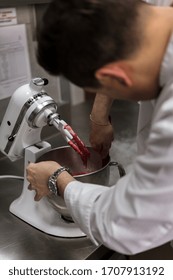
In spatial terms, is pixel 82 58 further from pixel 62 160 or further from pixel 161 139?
pixel 62 160

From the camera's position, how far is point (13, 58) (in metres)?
1.12

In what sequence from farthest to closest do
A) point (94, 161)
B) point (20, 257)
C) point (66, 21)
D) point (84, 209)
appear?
1. point (94, 161)
2. point (20, 257)
3. point (84, 209)
4. point (66, 21)

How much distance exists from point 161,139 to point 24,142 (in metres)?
0.42

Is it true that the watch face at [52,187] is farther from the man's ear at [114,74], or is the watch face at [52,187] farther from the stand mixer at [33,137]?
the man's ear at [114,74]

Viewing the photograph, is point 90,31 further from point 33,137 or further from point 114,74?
point 33,137

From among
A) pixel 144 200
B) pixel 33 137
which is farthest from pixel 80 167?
pixel 144 200

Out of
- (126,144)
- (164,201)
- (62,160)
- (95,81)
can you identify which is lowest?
(126,144)

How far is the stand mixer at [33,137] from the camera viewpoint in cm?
75

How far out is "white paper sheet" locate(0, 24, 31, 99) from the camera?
1.08 m

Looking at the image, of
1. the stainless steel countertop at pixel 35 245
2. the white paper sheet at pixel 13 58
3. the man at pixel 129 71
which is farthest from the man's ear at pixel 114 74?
the white paper sheet at pixel 13 58

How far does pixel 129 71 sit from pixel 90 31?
0.27 ft

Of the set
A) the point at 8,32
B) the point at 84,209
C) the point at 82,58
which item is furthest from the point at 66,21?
the point at 8,32

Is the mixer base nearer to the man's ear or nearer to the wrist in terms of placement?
the wrist

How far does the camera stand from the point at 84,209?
595mm
